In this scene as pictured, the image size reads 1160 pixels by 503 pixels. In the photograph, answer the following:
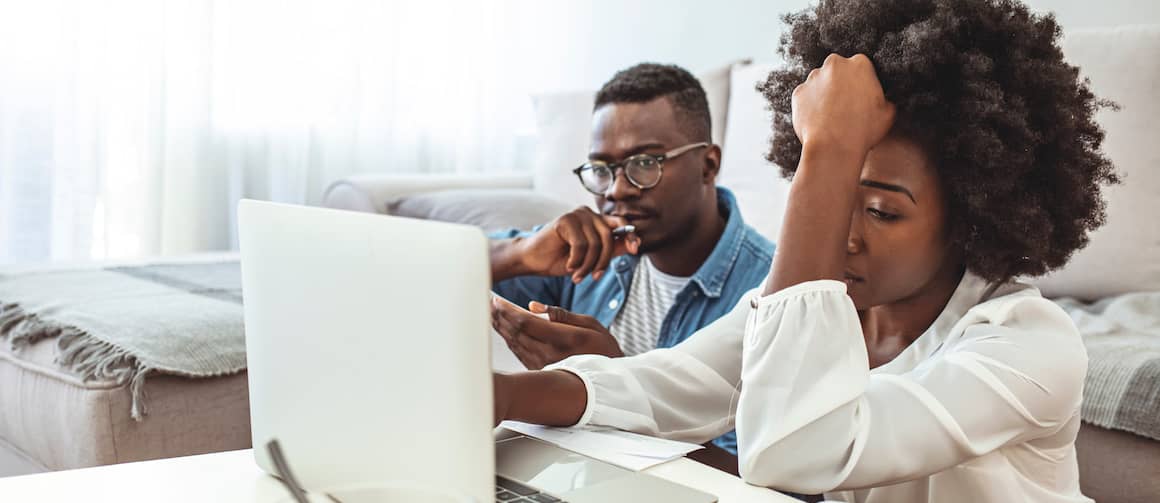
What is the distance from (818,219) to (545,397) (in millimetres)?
267

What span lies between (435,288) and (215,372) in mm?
1045

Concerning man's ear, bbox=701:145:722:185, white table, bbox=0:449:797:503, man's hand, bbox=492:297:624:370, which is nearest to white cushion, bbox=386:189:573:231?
man's ear, bbox=701:145:722:185

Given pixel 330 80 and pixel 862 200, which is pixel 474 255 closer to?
pixel 862 200

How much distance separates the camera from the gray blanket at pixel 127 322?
1.42m

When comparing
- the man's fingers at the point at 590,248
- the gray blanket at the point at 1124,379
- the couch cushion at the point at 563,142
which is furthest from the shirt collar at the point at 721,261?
the couch cushion at the point at 563,142

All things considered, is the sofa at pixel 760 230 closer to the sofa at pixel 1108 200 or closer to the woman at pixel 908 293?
the sofa at pixel 1108 200

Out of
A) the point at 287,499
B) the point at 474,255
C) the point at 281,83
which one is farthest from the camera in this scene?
the point at 281,83

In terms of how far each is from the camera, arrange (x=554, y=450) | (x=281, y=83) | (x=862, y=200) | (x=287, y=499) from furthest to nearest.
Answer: (x=281, y=83) < (x=862, y=200) < (x=554, y=450) < (x=287, y=499)

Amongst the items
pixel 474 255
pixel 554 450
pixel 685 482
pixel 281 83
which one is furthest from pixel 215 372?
pixel 281 83

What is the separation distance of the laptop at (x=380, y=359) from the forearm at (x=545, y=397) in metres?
0.08

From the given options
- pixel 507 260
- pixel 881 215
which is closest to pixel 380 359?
pixel 881 215

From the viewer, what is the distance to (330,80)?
313 cm

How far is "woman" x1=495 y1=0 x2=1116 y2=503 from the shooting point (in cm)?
78

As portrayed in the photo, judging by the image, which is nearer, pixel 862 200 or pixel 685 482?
pixel 685 482
